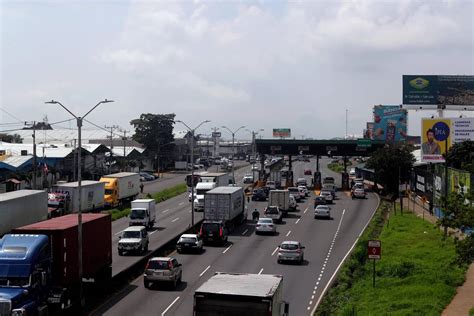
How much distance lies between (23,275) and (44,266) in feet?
4.81

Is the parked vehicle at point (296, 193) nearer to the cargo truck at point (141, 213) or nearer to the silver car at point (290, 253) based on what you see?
the cargo truck at point (141, 213)

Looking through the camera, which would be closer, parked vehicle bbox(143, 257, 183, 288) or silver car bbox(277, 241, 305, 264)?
parked vehicle bbox(143, 257, 183, 288)

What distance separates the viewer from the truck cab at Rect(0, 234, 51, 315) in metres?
21.1

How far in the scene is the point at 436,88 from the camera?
3248 inches

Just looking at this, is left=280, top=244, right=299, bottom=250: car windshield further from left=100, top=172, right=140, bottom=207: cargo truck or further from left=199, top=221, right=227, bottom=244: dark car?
left=100, top=172, right=140, bottom=207: cargo truck

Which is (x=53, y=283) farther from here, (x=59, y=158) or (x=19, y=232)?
(x=59, y=158)

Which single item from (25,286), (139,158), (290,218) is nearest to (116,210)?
(290,218)

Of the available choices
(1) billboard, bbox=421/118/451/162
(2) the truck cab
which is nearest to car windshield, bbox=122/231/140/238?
(2) the truck cab

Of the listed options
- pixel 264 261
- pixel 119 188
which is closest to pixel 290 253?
pixel 264 261

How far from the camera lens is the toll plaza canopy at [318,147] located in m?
99.4

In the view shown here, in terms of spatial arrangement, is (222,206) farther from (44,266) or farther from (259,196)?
(259,196)

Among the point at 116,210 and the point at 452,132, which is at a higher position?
the point at 452,132

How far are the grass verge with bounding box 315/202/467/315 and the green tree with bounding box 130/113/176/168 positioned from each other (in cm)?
9945

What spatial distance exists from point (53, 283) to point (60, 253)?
1.14m
